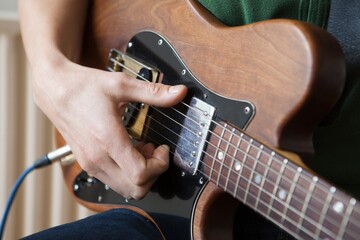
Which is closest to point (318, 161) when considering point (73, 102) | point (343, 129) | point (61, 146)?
point (343, 129)

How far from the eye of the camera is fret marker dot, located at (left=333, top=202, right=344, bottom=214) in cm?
53

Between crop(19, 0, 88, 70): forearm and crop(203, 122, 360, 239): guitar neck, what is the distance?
0.35 metres

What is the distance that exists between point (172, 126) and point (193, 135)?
0.05m

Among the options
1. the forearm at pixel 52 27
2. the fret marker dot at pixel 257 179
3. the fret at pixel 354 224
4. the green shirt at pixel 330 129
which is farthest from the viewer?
the forearm at pixel 52 27

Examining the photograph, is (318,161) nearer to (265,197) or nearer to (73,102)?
(265,197)

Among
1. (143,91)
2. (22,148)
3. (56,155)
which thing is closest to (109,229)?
(143,91)

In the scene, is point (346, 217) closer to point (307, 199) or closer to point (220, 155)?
point (307, 199)

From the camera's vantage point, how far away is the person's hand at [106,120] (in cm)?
77

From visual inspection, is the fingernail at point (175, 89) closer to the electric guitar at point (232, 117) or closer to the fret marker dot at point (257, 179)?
the electric guitar at point (232, 117)

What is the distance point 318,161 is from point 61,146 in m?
0.51

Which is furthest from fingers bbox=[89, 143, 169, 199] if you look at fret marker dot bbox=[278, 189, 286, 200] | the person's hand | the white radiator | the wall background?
the wall background

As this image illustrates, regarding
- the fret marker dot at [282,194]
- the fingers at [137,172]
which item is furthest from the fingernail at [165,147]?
the fret marker dot at [282,194]

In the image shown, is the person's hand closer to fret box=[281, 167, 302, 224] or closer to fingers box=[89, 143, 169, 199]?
fingers box=[89, 143, 169, 199]

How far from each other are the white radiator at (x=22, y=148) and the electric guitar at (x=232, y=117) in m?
0.66
